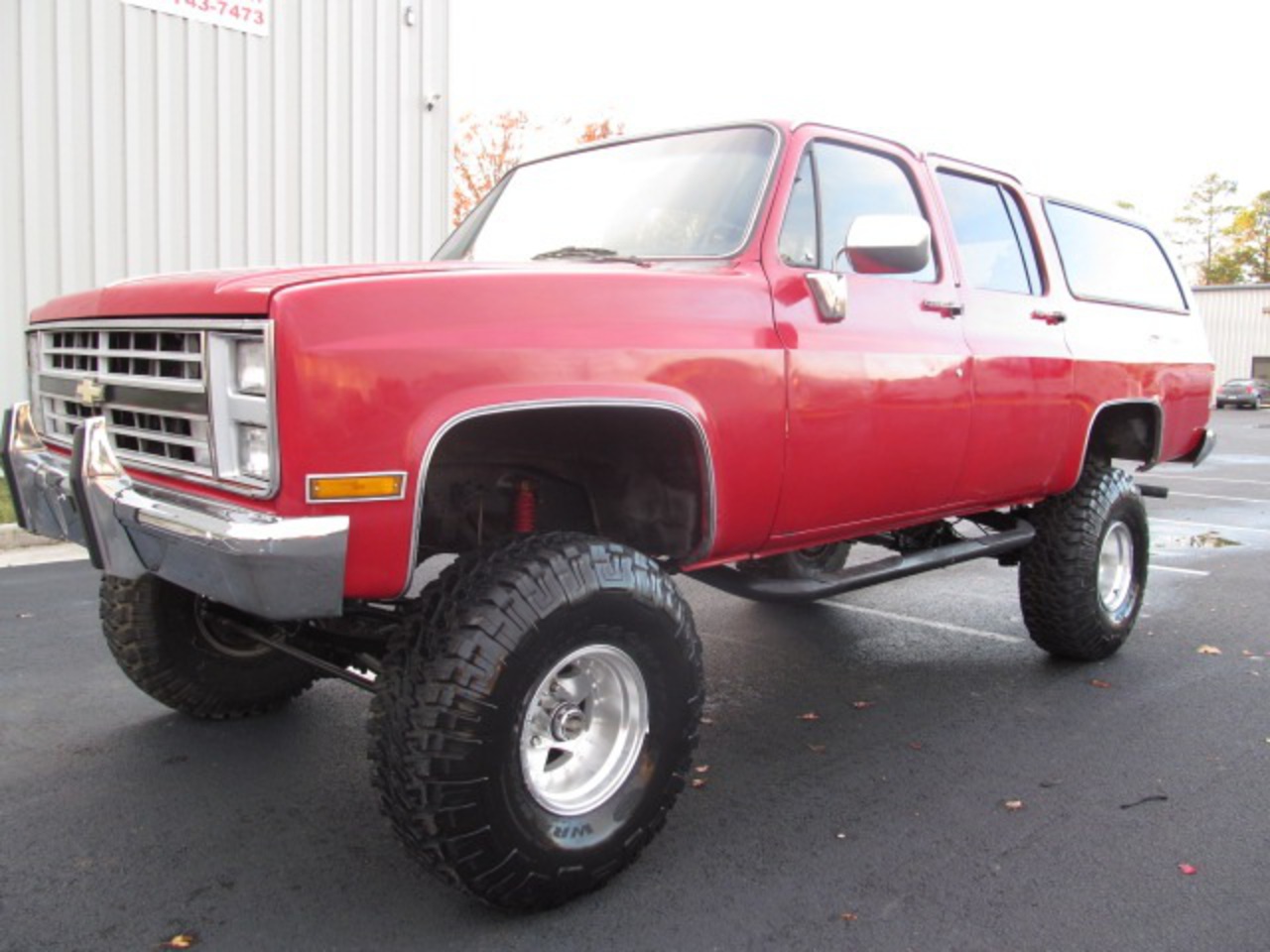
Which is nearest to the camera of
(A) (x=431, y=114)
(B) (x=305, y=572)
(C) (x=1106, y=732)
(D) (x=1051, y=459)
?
(B) (x=305, y=572)

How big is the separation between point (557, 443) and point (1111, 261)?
3.48m

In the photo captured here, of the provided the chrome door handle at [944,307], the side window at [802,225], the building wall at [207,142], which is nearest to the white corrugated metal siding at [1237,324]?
the building wall at [207,142]

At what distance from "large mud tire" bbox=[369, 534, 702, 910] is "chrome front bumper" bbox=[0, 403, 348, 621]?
0.34 meters

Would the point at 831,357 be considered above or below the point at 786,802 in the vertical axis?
above

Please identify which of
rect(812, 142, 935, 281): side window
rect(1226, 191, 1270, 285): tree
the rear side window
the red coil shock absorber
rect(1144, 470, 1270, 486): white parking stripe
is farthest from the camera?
rect(1226, 191, 1270, 285): tree

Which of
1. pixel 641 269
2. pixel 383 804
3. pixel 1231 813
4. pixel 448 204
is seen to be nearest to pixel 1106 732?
pixel 1231 813

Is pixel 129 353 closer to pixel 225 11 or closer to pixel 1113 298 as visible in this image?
pixel 1113 298

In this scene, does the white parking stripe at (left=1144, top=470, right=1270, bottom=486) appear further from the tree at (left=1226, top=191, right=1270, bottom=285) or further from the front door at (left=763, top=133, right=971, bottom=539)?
the tree at (left=1226, top=191, right=1270, bottom=285)

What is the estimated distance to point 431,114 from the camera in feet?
41.7

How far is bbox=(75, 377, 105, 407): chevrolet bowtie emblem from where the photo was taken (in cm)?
289

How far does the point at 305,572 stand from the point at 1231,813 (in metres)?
Answer: 2.90

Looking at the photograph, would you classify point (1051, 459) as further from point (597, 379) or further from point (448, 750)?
point (448, 750)

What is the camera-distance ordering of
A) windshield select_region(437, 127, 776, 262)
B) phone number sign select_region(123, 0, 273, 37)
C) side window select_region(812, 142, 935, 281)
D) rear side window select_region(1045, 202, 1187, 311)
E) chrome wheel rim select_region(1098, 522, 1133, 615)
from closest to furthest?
windshield select_region(437, 127, 776, 262), side window select_region(812, 142, 935, 281), rear side window select_region(1045, 202, 1187, 311), chrome wheel rim select_region(1098, 522, 1133, 615), phone number sign select_region(123, 0, 273, 37)

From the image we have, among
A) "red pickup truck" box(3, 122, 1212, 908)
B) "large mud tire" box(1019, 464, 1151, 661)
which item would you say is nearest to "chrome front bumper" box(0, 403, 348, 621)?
"red pickup truck" box(3, 122, 1212, 908)
